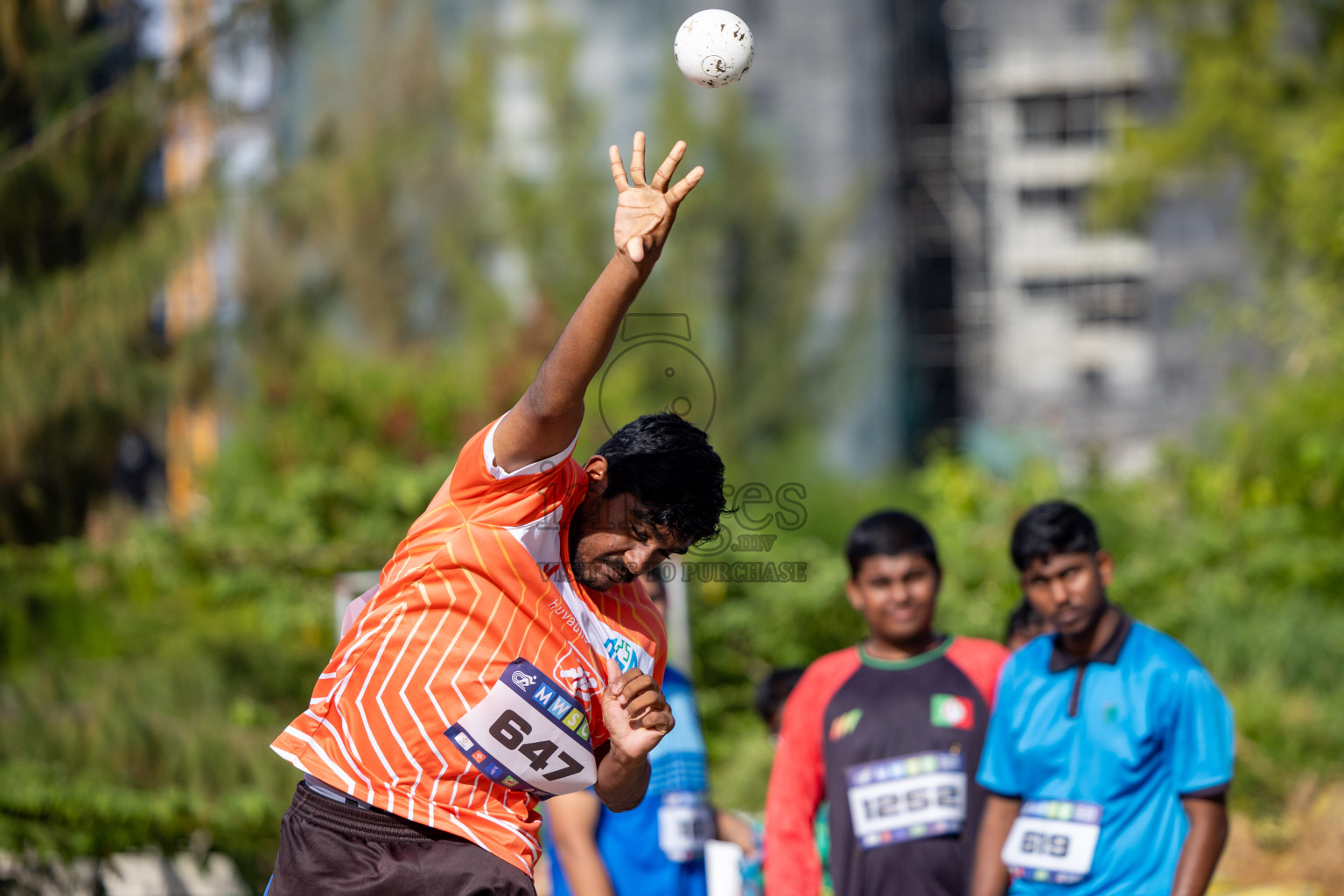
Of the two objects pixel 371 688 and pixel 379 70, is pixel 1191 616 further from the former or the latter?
pixel 379 70

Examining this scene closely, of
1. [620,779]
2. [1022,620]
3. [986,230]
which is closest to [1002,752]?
[1022,620]

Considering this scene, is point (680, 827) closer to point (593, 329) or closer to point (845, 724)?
point (845, 724)

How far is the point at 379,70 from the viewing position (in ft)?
71.5

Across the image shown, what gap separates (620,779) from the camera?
2697 millimetres

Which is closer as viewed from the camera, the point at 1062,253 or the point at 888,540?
the point at 888,540

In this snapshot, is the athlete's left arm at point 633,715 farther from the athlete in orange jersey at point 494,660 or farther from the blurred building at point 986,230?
the blurred building at point 986,230

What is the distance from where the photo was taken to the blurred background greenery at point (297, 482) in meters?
7.06

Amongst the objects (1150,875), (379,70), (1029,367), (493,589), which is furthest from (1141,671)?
(1029,367)

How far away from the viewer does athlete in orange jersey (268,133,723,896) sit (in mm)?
2422

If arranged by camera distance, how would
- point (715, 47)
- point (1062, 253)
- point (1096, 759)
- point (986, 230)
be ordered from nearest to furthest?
point (715, 47), point (1096, 759), point (986, 230), point (1062, 253)

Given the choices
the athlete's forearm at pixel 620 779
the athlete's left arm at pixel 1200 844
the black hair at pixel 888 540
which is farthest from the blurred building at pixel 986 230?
the athlete's forearm at pixel 620 779

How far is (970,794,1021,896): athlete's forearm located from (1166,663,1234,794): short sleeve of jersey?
1.52 feet

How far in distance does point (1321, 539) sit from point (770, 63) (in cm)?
2056

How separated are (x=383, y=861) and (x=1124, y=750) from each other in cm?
208
